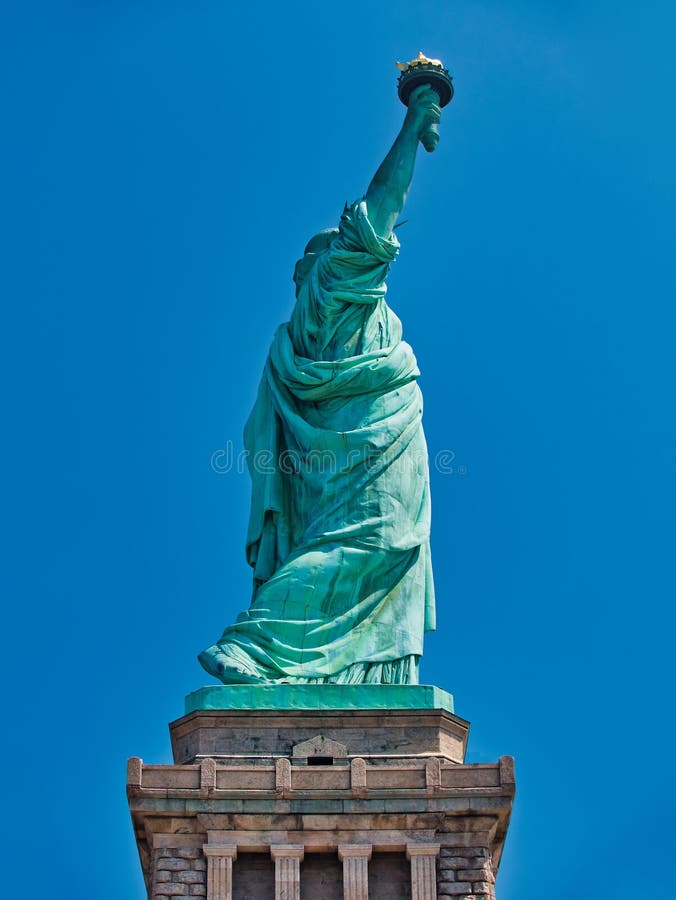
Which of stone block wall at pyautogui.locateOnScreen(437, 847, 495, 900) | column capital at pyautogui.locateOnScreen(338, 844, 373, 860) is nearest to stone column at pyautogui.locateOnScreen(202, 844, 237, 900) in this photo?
column capital at pyautogui.locateOnScreen(338, 844, 373, 860)

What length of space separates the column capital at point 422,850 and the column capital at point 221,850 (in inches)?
85.7

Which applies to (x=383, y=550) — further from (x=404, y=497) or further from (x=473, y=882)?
(x=473, y=882)

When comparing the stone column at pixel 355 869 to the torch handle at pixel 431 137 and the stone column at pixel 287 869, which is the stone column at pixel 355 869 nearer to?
the stone column at pixel 287 869

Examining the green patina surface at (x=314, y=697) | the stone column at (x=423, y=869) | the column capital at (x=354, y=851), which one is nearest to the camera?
the stone column at (x=423, y=869)

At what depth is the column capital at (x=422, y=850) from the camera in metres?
32.2

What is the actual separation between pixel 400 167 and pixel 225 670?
844cm

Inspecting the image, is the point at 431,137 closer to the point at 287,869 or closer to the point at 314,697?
the point at 314,697

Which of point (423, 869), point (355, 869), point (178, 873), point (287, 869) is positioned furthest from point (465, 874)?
point (178, 873)

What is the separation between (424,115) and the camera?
126 feet

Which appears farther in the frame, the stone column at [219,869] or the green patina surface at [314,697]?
the green patina surface at [314,697]

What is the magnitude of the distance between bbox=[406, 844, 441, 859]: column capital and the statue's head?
32.6 feet

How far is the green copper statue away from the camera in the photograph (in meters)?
35.0

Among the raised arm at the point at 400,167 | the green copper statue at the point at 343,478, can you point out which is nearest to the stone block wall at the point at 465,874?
the green copper statue at the point at 343,478

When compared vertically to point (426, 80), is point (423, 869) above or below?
below
